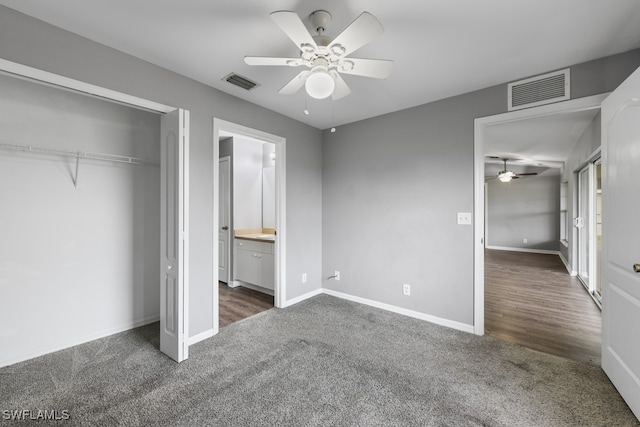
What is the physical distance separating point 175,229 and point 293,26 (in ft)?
5.66

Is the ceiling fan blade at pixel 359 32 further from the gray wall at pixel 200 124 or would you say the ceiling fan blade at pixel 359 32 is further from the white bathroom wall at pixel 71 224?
the white bathroom wall at pixel 71 224

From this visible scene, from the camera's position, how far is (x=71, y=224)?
2562 millimetres

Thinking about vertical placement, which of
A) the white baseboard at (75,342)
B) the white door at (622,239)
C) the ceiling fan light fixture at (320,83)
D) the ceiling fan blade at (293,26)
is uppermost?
the ceiling fan blade at (293,26)

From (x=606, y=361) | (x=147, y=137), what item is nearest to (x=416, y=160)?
(x=606, y=361)

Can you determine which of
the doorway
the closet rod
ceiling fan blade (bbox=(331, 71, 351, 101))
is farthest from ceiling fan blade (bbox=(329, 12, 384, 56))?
the doorway

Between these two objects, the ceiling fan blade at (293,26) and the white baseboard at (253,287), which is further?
the white baseboard at (253,287)

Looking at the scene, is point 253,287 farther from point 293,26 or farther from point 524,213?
point 524,213

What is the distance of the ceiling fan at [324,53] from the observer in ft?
4.73

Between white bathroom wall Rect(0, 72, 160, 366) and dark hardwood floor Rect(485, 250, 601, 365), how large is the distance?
3.86m

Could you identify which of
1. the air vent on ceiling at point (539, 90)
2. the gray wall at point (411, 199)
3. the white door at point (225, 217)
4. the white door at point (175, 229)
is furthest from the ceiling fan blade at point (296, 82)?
the white door at point (225, 217)

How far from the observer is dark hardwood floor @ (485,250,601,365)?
2.61 meters

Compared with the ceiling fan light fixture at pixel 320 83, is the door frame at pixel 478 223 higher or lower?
lower

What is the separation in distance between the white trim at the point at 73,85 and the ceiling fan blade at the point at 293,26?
142cm

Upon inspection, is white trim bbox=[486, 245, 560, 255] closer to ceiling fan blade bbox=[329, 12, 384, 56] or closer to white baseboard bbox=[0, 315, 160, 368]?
ceiling fan blade bbox=[329, 12, 384, 56]
